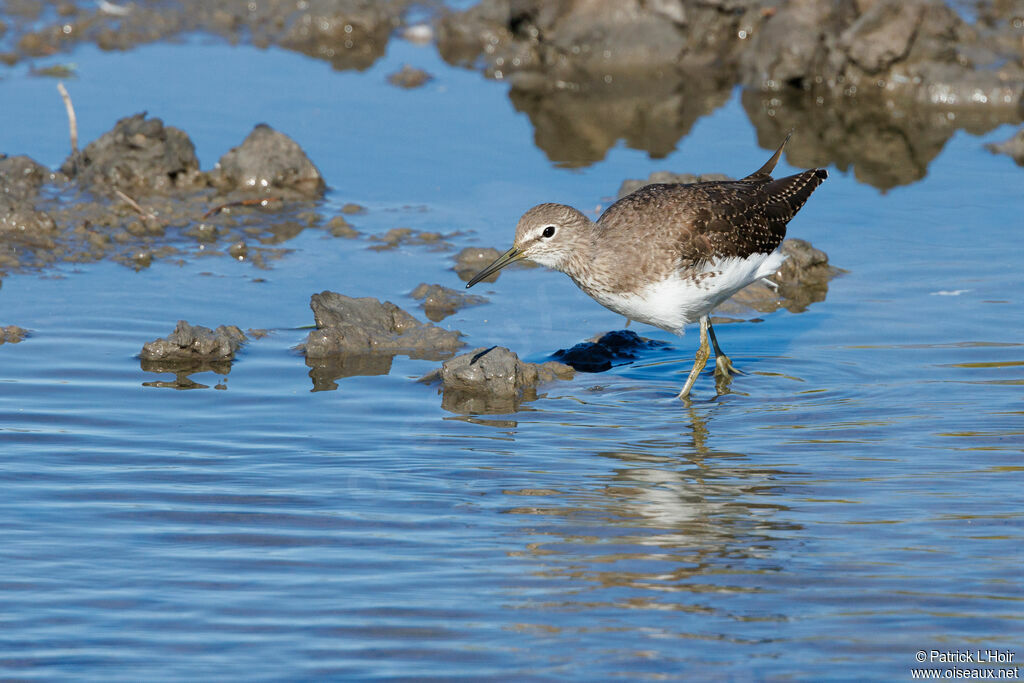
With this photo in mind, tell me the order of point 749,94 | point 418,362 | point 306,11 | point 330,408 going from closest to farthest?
point 330,408 → point 418,362 → point 749,94 → point 306,11

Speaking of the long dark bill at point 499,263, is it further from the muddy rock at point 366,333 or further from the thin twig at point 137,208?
the thin twig at point 137,208

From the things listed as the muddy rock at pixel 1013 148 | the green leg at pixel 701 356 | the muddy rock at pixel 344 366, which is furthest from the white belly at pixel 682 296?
the muddy rock at pixel 1013 148

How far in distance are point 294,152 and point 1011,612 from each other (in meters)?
8.30

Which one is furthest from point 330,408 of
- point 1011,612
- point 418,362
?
point 1011,612

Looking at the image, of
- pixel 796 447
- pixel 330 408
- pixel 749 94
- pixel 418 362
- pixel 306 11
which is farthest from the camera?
pixel 306 11

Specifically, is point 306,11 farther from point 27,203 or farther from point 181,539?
point 181,539

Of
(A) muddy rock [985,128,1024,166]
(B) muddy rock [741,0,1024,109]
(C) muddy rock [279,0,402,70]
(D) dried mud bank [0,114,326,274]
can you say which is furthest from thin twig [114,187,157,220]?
(A) muddy rock [985,128,1024,166]

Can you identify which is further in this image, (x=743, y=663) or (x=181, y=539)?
(x=181, y=539)

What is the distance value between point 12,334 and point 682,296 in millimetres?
4701

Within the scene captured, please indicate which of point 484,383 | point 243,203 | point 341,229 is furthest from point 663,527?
point 243,203

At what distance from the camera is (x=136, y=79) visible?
49.3 feet

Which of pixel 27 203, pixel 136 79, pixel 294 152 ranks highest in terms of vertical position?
pixel 136 79

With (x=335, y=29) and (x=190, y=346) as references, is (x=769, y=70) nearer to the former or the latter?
(x=335, y=29)

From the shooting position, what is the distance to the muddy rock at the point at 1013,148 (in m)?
12.7
